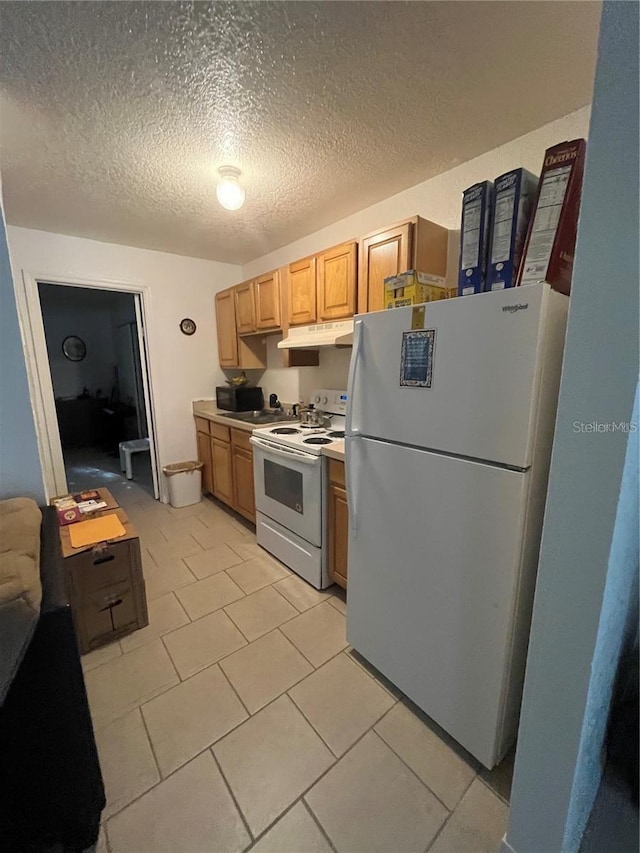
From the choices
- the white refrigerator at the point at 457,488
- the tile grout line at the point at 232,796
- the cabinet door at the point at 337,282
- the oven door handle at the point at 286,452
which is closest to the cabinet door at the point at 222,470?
the oven door handle at the point at 286,452

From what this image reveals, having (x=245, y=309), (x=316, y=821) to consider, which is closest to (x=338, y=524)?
(x=316, y=821)

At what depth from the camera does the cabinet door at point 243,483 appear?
2797 mm

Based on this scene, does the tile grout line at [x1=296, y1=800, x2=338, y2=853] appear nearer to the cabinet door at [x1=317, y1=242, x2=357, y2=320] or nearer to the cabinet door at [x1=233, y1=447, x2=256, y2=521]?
the cabinet door at [x1=233, y1=447, x2=256, y2=521]

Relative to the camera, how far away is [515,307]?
964 millimetres

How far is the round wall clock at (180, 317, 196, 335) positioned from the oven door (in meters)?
1.65

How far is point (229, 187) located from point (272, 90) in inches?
23.6

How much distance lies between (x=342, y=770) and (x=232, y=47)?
249cm

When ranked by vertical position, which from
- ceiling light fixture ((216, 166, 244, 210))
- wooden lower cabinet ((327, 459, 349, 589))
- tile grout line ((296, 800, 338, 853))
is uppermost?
ceiling light fixture ((216, 166, 244, 210))

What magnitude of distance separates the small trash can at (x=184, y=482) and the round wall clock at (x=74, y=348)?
13.5ft

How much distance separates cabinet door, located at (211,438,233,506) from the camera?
3.10m

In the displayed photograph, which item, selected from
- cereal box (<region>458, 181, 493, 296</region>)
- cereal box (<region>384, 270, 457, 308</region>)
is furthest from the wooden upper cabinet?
cereal box (<region>458, 181, 493, 296</region>)

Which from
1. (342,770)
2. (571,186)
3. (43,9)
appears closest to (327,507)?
(342,770)

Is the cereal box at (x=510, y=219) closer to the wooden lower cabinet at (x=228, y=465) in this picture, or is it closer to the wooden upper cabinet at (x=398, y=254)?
the wooden upper cabinet at (x=398, y=254)

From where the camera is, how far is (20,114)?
4.79 ft
